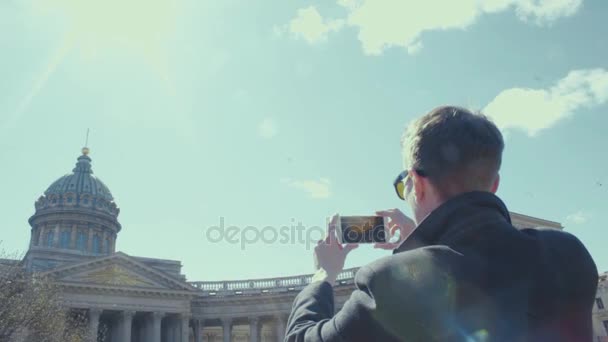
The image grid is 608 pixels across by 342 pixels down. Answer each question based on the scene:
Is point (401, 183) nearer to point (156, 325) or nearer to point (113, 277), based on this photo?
point (113, 277)

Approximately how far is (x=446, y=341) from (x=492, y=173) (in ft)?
2.69

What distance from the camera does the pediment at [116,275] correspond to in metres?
49.7

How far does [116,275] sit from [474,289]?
54.3m

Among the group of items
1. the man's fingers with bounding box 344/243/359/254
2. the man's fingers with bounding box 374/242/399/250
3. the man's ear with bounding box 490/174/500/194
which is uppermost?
the man's ear with bounding box 490/174/500/194

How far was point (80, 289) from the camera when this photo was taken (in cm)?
4991

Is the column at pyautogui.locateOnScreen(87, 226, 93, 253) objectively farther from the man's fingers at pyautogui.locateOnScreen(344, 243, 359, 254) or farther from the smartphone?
the man's fingers at pyautogui.locateOnScreen(344, 243, 359, 254)

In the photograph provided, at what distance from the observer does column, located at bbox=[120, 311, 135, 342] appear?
50.9 metres

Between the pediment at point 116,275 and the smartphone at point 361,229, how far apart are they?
Answer: 5067 cm

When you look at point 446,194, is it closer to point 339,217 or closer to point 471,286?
point 471,286

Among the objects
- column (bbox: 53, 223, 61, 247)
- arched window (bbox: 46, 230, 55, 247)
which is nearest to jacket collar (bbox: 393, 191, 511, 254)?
column (bbox: 53, 223, 61, 247)

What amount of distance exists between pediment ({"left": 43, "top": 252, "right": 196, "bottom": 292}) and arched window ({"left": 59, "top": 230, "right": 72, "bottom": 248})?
18789 millimetres

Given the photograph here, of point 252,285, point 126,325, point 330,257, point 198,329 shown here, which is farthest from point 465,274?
point 198,329

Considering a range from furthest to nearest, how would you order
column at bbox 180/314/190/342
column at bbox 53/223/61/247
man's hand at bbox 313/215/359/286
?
column at bbox 53/223/61/247 → column at bbox 180/314/190/342 → man's hand at bbox 313/215/359/286

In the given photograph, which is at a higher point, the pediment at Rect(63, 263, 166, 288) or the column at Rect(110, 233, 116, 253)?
the column at Rect(110, 233, 116, 253)
